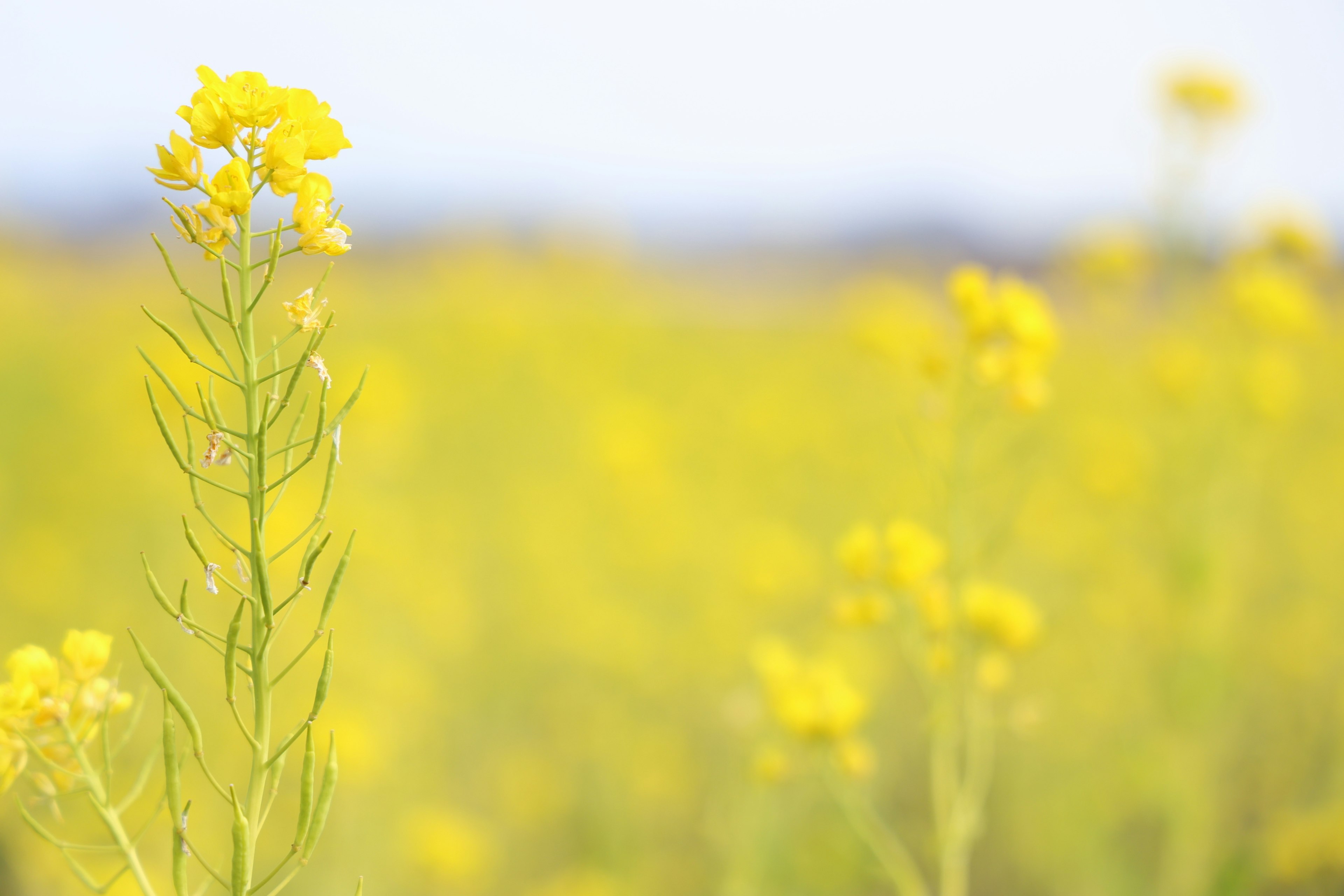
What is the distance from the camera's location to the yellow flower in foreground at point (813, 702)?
156 cm

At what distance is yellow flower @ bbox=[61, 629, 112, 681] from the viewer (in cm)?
93

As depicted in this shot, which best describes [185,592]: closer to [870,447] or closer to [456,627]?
[456,627]

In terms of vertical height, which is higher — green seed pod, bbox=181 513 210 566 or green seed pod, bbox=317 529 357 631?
green seed pod, bbox=181 513 210 566

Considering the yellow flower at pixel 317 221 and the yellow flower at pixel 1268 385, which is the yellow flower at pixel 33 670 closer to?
the yellow flower at pixel 317 221

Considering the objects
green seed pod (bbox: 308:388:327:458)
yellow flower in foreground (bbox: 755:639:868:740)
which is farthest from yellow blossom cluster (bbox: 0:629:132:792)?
yellow flower in foreground (bbox: 755:639:868:740)

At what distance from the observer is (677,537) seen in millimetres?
4828

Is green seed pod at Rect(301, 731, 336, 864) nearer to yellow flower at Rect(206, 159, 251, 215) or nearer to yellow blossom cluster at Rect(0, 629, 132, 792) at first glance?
yellow blossom cluster at Rect(0, 629, 132, 792)

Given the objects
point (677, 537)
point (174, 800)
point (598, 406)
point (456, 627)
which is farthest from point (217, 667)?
point (598, 406)

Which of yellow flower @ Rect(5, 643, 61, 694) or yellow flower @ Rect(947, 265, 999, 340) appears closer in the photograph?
yellow flower @ Rect(5, 643, 61, 694)

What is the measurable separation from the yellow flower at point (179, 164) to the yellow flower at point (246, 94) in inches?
2.0

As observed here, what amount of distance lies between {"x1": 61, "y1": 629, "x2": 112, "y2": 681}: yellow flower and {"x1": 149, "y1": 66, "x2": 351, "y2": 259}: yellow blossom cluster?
449mm

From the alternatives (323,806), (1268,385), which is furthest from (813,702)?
(1268,385)

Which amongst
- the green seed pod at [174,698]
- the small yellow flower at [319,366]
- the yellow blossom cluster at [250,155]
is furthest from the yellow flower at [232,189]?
the green seed pod at [174,698]

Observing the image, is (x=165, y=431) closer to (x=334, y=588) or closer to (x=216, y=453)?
(x=216, y=453)
